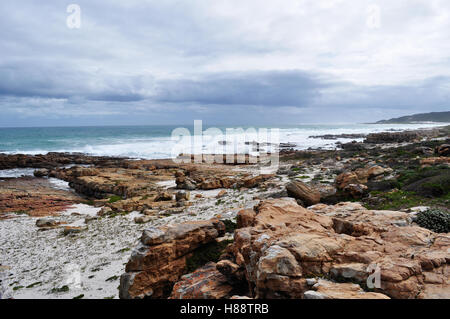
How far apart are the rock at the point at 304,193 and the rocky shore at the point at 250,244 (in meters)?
0.05

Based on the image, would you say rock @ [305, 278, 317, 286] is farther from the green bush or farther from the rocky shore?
the green bush

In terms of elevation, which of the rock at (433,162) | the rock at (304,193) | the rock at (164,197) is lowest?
the rock at (164,197)

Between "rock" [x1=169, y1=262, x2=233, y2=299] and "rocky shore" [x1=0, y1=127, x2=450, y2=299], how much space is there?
0.09 ft

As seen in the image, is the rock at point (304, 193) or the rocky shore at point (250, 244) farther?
the rock at point (304, 193)

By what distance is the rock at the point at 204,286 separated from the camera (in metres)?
5.97

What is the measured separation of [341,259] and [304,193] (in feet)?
27.4

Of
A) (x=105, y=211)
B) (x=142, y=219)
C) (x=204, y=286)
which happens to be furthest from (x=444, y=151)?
(x=105, y=211)

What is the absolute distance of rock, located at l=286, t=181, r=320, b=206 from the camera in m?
13.3

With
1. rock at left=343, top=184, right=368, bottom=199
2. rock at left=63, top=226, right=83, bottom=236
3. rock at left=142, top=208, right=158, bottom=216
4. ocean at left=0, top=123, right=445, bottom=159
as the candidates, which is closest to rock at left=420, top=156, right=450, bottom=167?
rock at left=343, top=184, right=368, bottom=199

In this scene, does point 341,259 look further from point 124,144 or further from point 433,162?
point 124,144

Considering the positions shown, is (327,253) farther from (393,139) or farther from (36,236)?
(393,139)

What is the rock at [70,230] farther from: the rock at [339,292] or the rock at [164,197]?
the rock at [339,292]

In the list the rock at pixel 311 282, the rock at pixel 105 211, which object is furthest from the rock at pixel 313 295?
the rock at pixel 105 211
